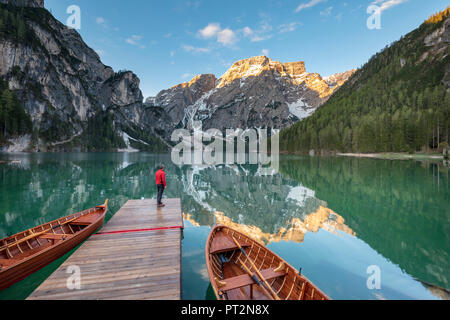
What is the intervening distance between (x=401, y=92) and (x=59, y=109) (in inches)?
8583

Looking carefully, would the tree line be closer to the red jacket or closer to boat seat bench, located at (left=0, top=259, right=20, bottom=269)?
the red jacket

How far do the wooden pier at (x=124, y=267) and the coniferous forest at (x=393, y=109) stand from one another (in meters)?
93.7

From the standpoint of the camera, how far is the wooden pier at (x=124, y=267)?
5.65 meters

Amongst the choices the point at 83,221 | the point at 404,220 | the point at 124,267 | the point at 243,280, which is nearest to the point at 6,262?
the point at 124,267

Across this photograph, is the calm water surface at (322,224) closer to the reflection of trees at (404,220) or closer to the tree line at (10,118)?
the reflection of trees at (404,220)

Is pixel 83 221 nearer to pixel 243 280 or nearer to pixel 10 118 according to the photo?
pixel 243 280

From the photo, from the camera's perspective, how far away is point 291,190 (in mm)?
25641

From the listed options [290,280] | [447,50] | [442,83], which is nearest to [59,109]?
[290,280]

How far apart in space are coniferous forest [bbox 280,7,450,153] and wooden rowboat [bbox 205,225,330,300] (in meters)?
91.4

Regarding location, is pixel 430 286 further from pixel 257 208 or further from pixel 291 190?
pixel 291 190

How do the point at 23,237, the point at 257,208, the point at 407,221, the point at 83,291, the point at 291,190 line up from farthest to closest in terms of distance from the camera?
the point at 291,190 < the point at 257,208 < the point at 407,221 < the point at 23,237 < the point at 83,291

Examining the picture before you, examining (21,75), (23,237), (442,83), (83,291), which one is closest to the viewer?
(83,291)

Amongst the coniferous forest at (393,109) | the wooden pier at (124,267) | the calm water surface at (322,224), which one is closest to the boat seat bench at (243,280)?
the wooden pier at (124,267)

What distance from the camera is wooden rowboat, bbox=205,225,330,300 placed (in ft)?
17.9
